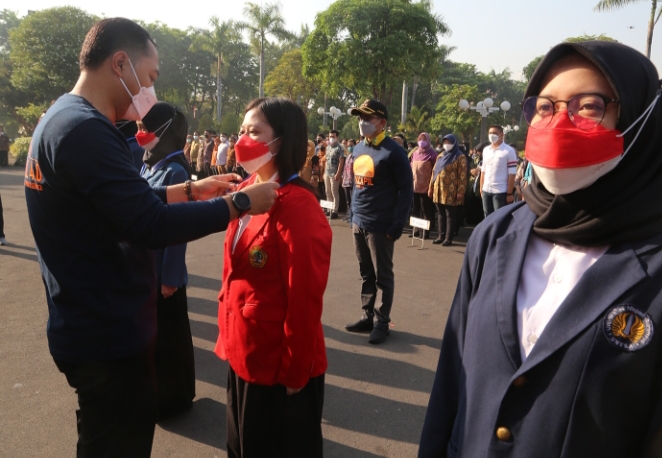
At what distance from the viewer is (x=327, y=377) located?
4.01m

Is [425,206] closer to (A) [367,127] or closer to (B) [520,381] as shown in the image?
(A) [367,127]

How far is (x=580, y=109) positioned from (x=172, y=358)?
9.67ft

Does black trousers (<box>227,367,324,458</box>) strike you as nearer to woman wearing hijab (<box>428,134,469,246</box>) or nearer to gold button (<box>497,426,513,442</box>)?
gold button (<box>497,426,513,442</box>)

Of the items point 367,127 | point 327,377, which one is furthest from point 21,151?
point 327,377

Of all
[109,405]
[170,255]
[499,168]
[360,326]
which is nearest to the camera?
[109,405]

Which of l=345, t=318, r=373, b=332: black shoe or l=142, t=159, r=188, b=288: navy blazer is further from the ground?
l=142, t=159, r=188, b=288: navy blazer

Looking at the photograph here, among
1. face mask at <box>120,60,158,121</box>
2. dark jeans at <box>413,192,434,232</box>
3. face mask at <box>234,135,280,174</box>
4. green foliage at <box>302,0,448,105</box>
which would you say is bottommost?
dark jeans at <box>413,192,434,232</box>

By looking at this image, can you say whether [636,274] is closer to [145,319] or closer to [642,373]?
[642,373]

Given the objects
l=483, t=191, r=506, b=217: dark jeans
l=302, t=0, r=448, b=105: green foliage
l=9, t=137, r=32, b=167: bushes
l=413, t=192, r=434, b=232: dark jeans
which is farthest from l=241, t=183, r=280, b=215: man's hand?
l=9, t=137, r=32, b=167: bushes

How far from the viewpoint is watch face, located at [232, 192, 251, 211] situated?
6.45 feet

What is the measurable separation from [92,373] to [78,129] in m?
0.90

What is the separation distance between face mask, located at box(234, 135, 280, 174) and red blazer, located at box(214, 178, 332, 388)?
235mm

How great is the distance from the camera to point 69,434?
3.23 meters

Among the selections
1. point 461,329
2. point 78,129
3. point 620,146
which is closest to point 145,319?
point 78,129
